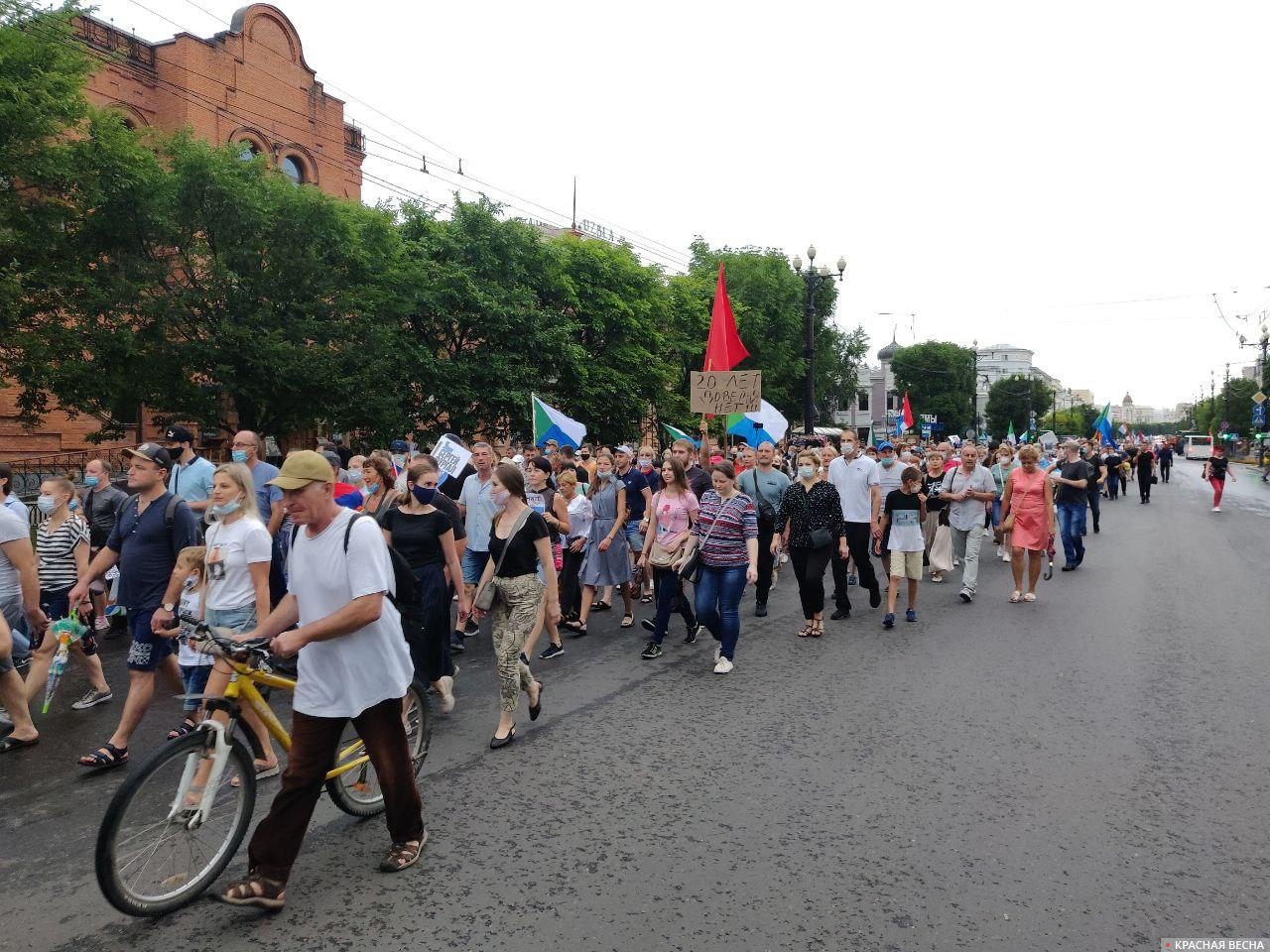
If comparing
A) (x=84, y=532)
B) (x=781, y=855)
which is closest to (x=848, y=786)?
(x=781, y=855)

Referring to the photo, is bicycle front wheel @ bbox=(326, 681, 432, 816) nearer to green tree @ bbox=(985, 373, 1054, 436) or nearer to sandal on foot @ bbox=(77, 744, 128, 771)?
sandal on foot @ bbox=(77, 744, 128, 771)

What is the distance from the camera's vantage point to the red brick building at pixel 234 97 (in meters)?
26.9

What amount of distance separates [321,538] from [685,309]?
113ft

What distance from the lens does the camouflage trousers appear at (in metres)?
5.60

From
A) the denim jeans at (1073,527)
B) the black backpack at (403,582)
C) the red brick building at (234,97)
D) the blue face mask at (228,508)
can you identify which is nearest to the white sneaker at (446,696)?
Result: the black backpack at (403,582)

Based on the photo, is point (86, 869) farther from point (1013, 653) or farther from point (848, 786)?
point (1013, 653)

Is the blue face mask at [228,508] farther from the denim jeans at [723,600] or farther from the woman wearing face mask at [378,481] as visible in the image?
the denim jeans at [723,600]

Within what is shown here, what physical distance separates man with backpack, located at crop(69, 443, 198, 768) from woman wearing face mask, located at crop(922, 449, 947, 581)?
858 centimetres

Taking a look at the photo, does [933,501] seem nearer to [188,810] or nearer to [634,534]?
[634,534]

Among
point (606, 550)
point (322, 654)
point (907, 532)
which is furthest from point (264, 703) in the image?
point (907, 532)

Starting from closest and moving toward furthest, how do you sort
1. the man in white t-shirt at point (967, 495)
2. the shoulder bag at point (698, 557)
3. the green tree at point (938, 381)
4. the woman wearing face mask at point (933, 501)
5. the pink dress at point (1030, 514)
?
1. the shoulder bag at point (698, 557)
2. the pink dress at point (1030, 514)
3. the man in white t-shirt at point (967, 495)
4. the woman wearing face mask at point (933, 501)
5. the green tree at point (938, 381)

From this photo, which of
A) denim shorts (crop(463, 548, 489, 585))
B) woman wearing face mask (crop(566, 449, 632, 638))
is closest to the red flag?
woman wearing face mask (crop(566, 449, 632, 638))

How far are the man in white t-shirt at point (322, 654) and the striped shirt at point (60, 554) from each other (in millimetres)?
4029

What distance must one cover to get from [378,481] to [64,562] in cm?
245
